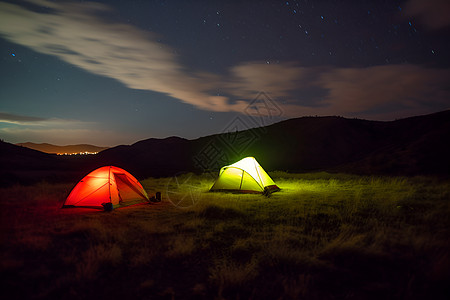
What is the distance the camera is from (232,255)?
523 cm

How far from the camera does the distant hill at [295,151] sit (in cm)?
3153

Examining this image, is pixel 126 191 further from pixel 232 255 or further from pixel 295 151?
pixel 295 151

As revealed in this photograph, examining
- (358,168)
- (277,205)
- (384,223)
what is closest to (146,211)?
(277,205)

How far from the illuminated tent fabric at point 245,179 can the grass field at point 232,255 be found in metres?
4.90

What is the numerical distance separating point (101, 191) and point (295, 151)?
56.6 metres

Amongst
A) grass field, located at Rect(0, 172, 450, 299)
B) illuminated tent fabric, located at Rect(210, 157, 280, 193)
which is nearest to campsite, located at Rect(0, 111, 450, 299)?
grass field, located at Rect(0, 172, 450, 299)

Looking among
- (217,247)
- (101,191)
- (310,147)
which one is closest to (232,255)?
(217,247)

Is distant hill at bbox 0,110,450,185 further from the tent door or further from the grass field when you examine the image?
the grass field

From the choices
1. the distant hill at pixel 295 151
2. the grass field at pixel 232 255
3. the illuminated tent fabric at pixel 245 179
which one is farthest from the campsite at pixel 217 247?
the distant hill at pixel 295 151

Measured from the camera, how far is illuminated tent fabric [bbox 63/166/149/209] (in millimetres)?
10445

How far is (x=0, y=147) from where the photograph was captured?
157ft

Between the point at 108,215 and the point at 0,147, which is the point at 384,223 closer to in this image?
the point at 108,215

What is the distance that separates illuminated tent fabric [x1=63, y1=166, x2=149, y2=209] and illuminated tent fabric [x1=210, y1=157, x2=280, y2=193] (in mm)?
4963

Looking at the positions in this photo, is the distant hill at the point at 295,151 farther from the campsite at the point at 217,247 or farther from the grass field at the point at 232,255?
the grass field at the point at 232,255
